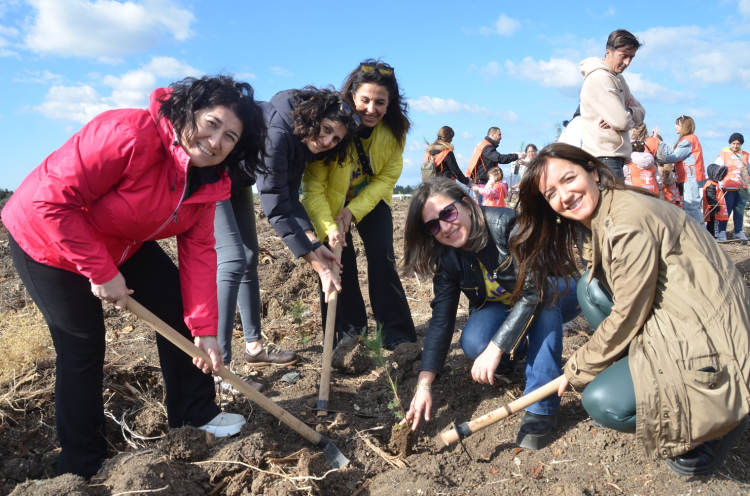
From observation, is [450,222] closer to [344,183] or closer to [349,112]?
[349,112]

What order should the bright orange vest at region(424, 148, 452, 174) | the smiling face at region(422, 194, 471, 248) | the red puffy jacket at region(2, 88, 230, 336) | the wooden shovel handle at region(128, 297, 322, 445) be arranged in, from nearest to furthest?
the red puffy jacket at region(2, 88, 230, 336)
the wooden shovel handle at region(128, 297, 322, 445)
the smiling face at region(422, 194, 471, 248)
the bright orange vest at region(424, 148, 452, 174)

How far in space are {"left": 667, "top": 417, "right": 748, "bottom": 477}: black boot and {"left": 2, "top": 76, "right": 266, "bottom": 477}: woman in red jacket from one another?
6.76 ft

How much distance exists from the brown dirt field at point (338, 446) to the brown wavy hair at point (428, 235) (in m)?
Result: 0.84

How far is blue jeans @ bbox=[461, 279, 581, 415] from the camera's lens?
9.05 ft

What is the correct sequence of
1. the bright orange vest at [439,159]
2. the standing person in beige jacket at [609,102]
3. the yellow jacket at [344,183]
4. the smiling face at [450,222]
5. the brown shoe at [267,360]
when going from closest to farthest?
the smiling face at [450,222] → the yellow jacket at [344,183] → the brown shoe at [267,360] → the standing person in beige jacket at [609,102] → the bright orange vest at [439,159]

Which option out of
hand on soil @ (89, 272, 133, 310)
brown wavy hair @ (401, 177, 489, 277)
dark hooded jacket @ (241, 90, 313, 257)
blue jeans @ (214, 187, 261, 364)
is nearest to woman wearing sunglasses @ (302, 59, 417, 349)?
dark hooded jacket @ (241, 90, 313, 257)

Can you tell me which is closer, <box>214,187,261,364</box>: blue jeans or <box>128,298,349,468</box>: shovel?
<box>128,298,349,468</box>: shovel

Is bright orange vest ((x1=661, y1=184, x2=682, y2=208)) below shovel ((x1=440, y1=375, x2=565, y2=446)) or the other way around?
the other way around

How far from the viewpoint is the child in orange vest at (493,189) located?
29.0 ft

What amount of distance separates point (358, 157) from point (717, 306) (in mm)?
2347

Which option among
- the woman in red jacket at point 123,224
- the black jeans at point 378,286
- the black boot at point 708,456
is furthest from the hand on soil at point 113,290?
the black boot at point 708,456

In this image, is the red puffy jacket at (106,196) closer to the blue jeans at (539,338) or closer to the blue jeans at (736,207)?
the blue jeans at (539,338)

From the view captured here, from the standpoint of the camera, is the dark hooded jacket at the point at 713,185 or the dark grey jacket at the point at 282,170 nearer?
the dark grey jacket at the point at 282,170

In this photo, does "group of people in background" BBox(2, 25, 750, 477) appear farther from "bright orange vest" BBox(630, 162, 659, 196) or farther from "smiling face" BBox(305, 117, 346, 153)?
"bright orange vest" BBox(630, 162, 659, 196)
